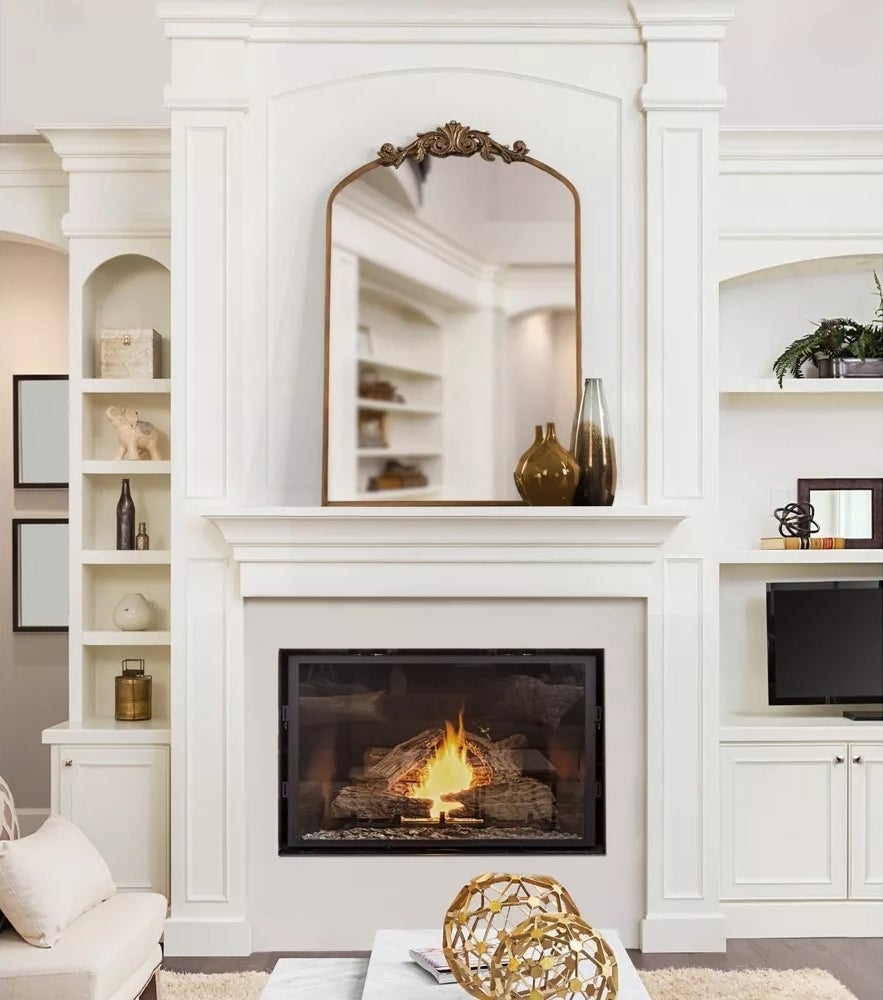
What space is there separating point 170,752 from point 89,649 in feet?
A: 2.06

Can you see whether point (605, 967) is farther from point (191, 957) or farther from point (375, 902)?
point (191, 957)

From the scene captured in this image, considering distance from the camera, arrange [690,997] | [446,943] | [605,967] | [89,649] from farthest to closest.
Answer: [89,649] → [690,997] → [446,943] → [605,967]

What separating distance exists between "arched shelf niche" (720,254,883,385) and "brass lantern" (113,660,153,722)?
2.46 metres

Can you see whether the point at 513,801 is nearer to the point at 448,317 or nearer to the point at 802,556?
the point at 802,556

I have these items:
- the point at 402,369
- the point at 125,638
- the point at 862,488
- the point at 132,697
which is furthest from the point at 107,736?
the point at 862,488

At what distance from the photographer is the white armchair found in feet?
8.18

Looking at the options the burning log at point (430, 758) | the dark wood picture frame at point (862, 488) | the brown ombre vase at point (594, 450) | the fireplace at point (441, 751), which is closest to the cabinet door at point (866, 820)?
the dark wood picture frame at point (862, 488)

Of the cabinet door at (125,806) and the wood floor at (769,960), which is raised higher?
the cabinet door at (125,806)

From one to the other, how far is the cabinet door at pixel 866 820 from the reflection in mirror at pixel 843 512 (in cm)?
81

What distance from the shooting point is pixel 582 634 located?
12.4 ft

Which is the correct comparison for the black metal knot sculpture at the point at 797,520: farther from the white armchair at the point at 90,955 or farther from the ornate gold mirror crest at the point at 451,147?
the white armchair at the point at 90,955

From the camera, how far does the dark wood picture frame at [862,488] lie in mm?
4285

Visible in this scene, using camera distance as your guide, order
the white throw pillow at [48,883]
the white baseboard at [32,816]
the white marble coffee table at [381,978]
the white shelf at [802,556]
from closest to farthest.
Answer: the white marble coffee table at [381,978]
the white throw pillow at [48,883]
the white shelf at [802,556]
the white baseboard at [32,816]

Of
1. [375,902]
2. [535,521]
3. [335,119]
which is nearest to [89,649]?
[375,902]
